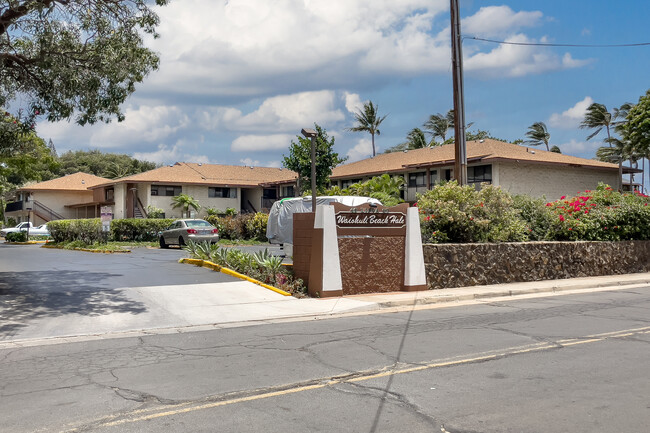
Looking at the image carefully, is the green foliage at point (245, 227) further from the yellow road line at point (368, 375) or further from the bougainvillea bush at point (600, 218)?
the yellow road line at point (368, 375)

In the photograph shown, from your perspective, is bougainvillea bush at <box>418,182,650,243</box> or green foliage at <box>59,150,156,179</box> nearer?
bougainvillea bush at <box>418,182,650,243</box>

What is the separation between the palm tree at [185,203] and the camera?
1914 inches

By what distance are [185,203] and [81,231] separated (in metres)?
18.4

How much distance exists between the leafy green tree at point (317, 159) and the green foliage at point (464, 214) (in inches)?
893

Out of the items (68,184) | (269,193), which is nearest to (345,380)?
(269,193)

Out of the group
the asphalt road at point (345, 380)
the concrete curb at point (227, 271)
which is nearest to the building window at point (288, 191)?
the concrete curb at point (227, 271)

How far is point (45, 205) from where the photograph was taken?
6203 cm

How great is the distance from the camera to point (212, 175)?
54.2 m

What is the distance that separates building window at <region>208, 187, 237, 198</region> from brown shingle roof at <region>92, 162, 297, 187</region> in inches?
28.9

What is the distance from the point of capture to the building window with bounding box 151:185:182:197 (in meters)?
49.2

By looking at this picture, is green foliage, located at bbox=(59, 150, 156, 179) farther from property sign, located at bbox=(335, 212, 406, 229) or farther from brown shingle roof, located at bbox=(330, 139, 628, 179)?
property sign, located at bbox=(335, 212, 406, 229)

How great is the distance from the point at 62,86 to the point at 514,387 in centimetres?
1183

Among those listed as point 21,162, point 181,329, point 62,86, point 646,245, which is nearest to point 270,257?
point 181,329

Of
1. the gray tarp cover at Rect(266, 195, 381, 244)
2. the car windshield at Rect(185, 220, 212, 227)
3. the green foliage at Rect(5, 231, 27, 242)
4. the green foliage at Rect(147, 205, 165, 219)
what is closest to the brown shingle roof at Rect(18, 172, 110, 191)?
the green foliage at Rect(147, 205, 165, 219)
